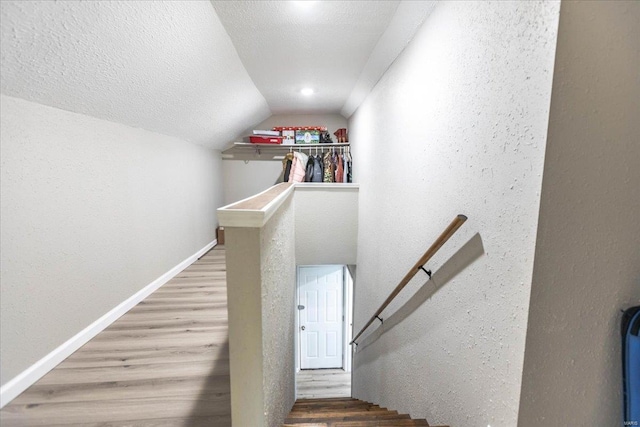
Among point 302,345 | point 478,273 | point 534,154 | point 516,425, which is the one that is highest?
point 534,154

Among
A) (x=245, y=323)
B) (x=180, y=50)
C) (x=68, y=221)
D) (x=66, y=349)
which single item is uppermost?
(x=180, y=50)

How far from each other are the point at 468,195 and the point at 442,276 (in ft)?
1.34

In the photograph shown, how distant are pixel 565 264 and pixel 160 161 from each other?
2.87 m

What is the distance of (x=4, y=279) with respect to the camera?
4.05 ft

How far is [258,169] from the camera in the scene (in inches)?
170

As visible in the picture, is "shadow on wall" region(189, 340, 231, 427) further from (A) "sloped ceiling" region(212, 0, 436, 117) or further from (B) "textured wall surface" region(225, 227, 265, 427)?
(A) "sloped ceiling" region(212, 0, 436, 117)

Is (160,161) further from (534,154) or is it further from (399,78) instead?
(534,154)

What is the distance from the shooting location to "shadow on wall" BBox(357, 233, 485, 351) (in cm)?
99

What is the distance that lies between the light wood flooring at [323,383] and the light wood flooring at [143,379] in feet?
8.95

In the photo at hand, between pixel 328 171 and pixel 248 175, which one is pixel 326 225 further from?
pixel 248 175

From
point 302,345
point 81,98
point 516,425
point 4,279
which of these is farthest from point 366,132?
point 302,345

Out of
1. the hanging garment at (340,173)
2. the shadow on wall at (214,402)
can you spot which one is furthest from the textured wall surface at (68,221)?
the hanging garment at (340,173)

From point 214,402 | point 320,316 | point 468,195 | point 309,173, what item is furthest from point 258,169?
point 468,195

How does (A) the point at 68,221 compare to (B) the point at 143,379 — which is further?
(A) the point at 68,221
